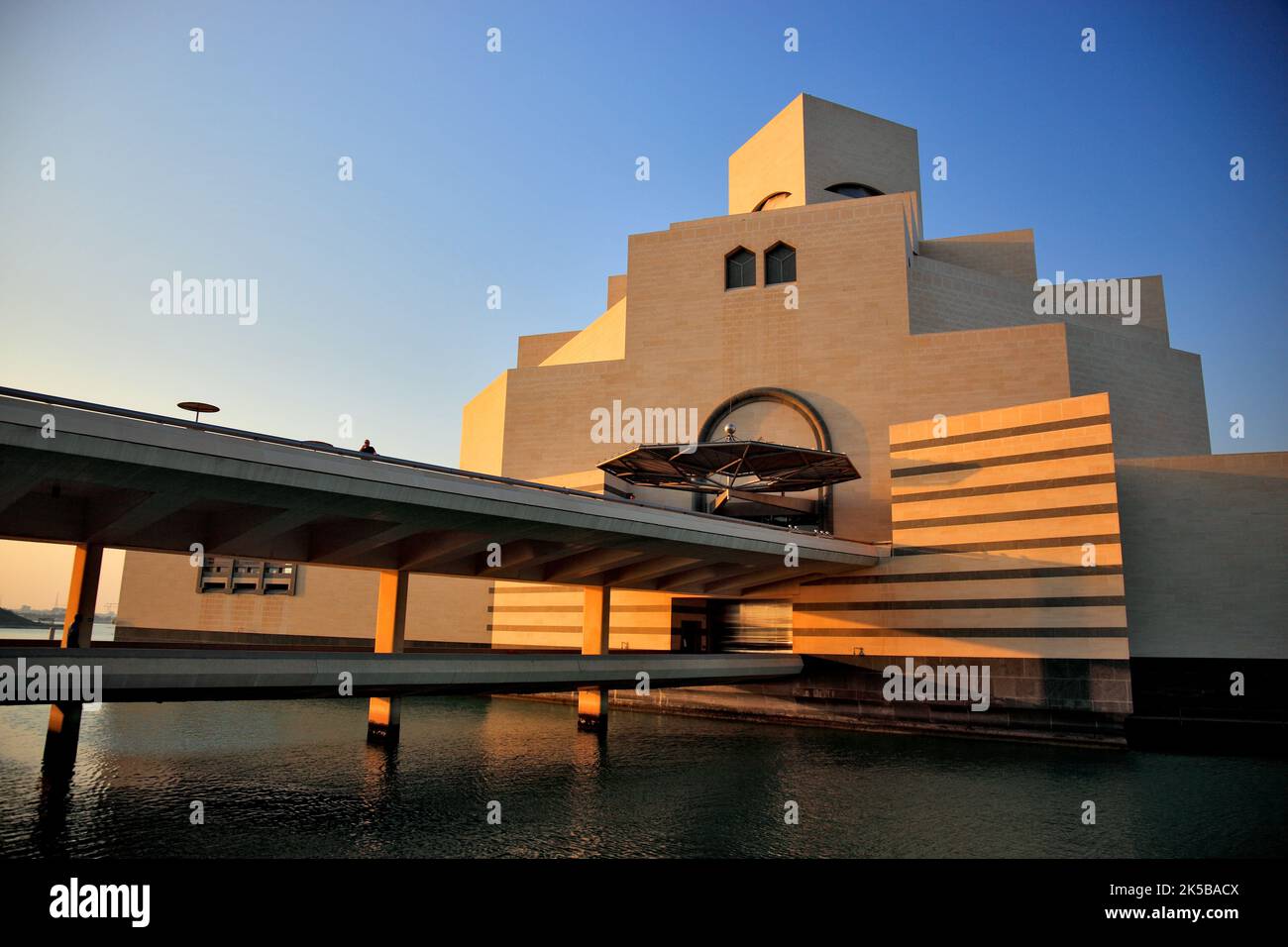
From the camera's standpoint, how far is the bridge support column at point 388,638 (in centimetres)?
2602

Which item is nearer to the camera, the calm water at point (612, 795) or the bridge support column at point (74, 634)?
the calm water at point (612, 795)

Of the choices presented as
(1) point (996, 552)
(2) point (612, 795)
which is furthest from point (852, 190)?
(2) point (612, 795)

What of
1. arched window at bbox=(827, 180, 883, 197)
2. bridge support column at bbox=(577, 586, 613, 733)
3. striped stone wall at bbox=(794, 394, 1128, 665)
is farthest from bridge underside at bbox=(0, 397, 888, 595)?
arched window at bbox=(827, 180, 883, 197)

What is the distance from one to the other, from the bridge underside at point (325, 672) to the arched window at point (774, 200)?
32071mm

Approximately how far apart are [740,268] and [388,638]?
26688 mm

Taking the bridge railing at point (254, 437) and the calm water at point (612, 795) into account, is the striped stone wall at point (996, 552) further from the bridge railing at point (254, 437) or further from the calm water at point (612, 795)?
the bridge railing at point (254, 437)

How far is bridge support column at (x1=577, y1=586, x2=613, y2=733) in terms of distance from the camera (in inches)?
1187

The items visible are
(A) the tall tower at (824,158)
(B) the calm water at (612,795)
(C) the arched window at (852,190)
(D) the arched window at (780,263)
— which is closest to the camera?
(B) the calm water at (612,795)

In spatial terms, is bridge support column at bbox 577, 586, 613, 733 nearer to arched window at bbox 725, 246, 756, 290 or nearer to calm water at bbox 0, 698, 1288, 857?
calm water at bbox 0, 698, 1288, 857

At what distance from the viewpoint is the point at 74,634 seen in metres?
21.7

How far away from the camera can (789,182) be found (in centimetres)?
4975

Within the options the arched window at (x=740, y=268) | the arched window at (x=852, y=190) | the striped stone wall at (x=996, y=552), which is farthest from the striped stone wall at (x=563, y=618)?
the arched window at (x=852, y=190)
